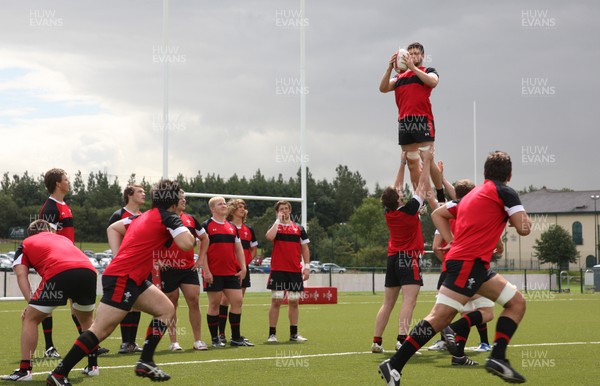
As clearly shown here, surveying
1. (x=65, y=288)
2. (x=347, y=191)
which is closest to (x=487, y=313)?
(x=65, y=288)

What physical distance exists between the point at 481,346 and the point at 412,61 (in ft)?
15.0

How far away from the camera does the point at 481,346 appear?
1188 cm

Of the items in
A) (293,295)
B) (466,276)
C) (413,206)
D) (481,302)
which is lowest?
(293,295)

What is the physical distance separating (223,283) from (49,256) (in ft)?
15.4

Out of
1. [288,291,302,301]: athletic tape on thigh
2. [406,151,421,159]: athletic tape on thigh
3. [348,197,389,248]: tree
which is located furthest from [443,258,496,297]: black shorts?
[348,197,389,248]: tree

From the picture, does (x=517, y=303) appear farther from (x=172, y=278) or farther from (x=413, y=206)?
(x=172, y=278)

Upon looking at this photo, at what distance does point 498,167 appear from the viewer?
7695 mm

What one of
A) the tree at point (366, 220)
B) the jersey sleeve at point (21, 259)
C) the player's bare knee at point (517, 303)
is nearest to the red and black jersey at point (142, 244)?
the jersey sleeve at point (21, 259)

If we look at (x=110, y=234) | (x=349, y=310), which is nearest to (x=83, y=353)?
(x=110, y=234)

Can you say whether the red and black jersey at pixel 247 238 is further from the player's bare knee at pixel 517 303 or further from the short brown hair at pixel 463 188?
the player's bare knee at pixel 517 303

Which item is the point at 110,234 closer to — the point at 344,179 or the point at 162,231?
the point at 162,231

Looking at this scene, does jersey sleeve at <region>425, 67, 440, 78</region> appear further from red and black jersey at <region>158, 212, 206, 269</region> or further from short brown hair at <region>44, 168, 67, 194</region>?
short brown hair at <region>44, 168, 67, 194</region>

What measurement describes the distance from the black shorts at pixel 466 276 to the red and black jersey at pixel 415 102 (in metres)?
2.75

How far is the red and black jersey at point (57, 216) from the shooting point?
11.5 meters
